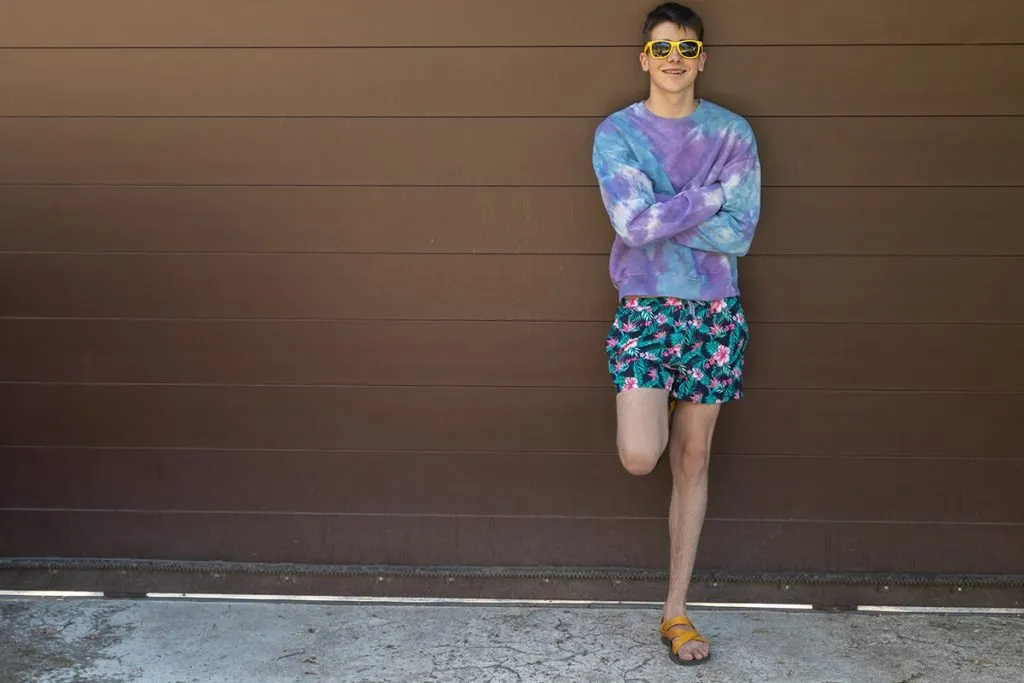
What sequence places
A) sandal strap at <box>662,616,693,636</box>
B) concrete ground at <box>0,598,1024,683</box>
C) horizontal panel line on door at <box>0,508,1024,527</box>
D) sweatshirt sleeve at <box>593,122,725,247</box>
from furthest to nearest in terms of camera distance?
1. horizontal panel line on door at <box>0,508,1024,527</box>
2. sandal strap at <box>662,616,693,636</box>
3. concrete ground at <box>0,598,1024,683</box>
4. sweatshirt sleeve at <box>593,122,725,247</box>

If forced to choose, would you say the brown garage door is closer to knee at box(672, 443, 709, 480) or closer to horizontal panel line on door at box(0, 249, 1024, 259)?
horizontal panel line on door at box(0, 249, 1024, 259)

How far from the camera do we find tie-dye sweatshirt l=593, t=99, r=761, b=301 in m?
3.39

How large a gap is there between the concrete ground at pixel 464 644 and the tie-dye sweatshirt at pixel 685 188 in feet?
3.34

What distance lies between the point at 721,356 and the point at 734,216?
384 mm

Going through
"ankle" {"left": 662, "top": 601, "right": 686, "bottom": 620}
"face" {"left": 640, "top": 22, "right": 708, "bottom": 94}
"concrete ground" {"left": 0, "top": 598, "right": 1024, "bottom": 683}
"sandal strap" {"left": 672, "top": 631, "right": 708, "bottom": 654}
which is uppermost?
"face" {"left": 640, "top": 22, "right": 708, "bottom": 94}

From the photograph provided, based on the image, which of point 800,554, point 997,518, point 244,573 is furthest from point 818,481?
point 244,573

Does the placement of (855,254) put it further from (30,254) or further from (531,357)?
(30,254)

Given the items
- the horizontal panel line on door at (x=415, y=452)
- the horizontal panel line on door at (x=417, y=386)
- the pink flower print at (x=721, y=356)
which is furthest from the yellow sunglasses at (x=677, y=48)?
the horizontal panel line on door at (x=415, y=452)

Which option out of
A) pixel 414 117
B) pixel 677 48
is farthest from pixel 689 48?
pixel 414 117

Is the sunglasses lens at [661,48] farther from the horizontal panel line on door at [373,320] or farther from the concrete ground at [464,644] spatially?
the concrete ground at [464,644]

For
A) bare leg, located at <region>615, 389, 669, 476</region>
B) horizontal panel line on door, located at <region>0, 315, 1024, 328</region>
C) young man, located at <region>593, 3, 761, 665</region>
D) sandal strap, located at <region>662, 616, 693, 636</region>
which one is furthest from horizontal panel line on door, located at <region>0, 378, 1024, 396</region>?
sandal strap, located at <region>662, 616, 693, 636</region>

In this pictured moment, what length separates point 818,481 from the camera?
387 centimetres

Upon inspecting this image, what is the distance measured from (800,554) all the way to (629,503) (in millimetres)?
552

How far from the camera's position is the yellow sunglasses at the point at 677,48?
132 inches
